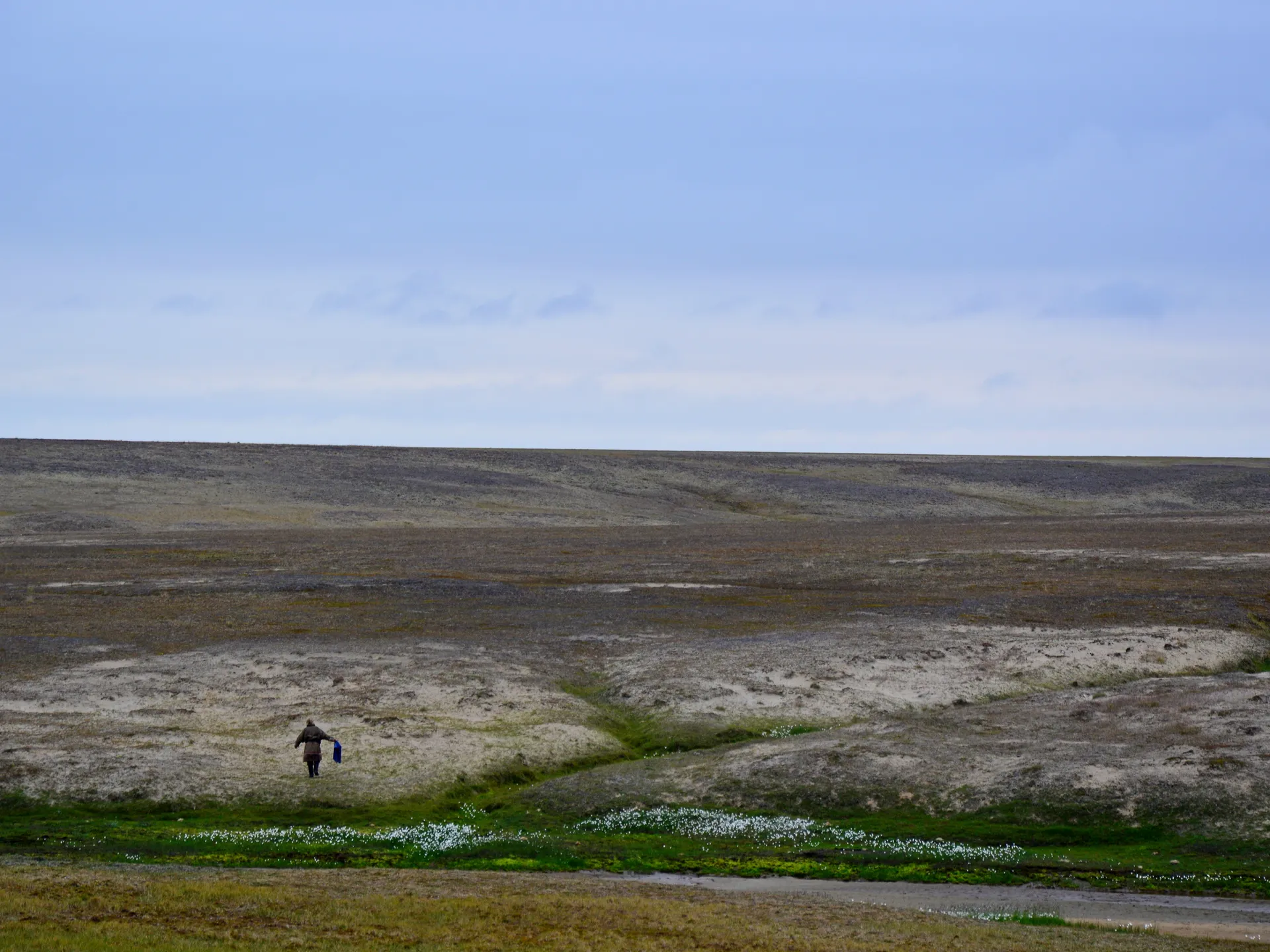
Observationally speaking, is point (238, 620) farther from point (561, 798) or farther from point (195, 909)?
point (195, 909)

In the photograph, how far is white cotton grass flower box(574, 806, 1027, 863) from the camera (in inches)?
1240

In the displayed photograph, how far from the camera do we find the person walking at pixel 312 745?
3866 centimetres

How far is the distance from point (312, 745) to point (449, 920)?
55.3ft

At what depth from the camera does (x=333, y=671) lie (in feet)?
172

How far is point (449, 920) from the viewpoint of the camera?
2302cm

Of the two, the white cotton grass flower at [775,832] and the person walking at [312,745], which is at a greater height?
the person walking at [312,745]

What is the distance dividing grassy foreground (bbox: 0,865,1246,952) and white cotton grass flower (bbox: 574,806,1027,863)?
6.31 m

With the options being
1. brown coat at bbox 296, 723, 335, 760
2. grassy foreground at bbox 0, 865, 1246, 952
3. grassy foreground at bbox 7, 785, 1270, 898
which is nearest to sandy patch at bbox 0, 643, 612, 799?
brown coat at bbox 296, 723, 335, 760

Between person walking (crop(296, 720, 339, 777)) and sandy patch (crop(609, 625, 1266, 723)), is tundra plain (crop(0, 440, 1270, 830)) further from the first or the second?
person walking (crop(296, 720, 339, 777))

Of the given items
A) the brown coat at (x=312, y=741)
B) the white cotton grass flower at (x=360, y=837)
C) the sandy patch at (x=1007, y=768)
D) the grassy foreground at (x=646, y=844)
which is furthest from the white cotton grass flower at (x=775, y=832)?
the brown coat at (x=312, y=741)

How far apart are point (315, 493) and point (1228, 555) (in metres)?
93.9

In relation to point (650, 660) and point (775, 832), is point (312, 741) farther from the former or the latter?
point (650, 660)

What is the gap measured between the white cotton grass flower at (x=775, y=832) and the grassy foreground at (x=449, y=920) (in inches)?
248

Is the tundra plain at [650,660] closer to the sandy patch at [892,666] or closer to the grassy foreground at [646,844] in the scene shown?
the sandy patch at [892,666]
